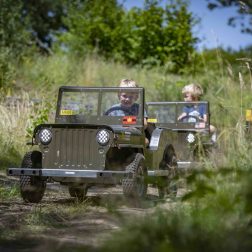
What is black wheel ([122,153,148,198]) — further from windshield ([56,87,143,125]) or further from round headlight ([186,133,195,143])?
round headlight ([186,133,195,143])

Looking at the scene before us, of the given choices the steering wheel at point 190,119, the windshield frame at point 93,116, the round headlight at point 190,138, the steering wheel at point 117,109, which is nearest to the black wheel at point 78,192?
the windshield frame at point 93,116

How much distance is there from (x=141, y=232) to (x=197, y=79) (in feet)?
41.4

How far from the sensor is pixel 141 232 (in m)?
2.76

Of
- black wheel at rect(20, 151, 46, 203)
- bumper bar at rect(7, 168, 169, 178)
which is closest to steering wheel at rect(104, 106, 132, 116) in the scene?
black wheel at rect(20, 151, 46, 203)

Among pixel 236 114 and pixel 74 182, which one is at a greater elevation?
pixel 236 114

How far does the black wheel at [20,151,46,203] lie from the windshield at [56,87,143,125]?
884 millimetres

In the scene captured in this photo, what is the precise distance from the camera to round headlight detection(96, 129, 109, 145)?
6141mm

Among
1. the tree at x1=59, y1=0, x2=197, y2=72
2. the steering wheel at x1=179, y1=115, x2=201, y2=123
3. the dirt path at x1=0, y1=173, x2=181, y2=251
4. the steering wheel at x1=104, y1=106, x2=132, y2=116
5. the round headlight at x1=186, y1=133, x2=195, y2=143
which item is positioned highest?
the tree at x1=59, y1=0, x2=197, y2=72

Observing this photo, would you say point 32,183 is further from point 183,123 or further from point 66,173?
point 183,123

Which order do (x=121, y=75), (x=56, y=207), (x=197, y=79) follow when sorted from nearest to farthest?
Answer: (x=56, y=207) → (x=197, y=79) → (x=121, y=75)

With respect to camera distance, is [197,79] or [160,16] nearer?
[197,79]

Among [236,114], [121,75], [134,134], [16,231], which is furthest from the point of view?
[121,75]

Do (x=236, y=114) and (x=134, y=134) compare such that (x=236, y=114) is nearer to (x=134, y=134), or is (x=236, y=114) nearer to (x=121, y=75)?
(x=134, y=134)

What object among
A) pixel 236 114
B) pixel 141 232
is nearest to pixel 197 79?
pixel 236 114
